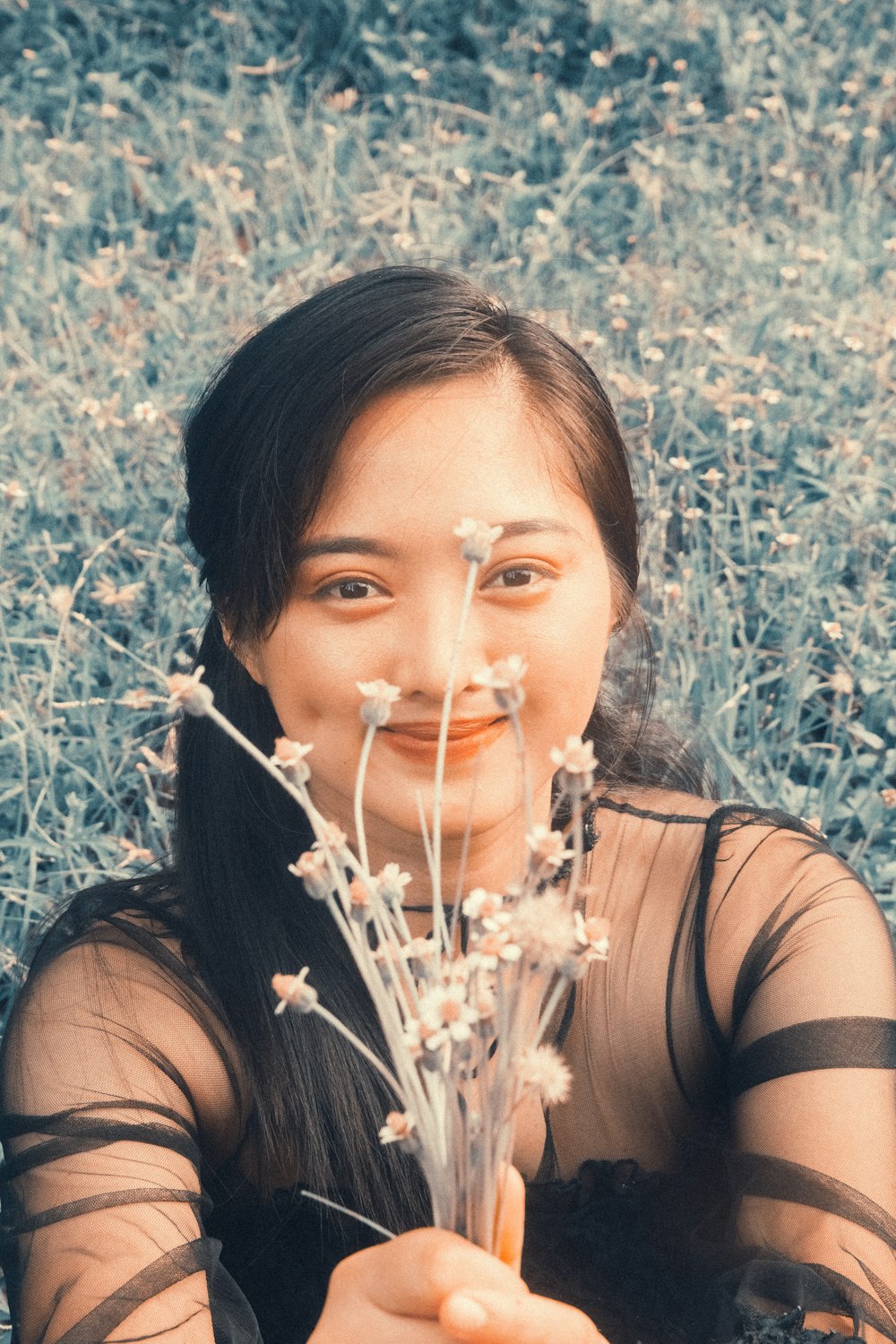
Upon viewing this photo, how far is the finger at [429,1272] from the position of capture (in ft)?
3.26

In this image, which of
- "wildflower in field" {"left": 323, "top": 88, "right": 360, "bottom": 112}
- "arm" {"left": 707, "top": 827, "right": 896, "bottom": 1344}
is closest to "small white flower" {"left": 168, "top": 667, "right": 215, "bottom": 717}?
"arm" {"left": 707, "top": 827, "right": 896, "bottom": 1344}

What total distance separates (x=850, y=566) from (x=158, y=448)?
60.4 inches

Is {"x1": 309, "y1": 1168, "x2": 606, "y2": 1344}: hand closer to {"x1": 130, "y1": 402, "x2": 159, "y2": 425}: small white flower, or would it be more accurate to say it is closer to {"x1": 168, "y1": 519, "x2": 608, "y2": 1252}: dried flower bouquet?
{"x1": 168, "y1": 519, "x2": 608, "y2": 1252}: dried flower bouquet

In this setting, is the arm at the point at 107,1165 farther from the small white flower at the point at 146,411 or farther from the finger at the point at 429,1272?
the small white flower at the point at 146,411

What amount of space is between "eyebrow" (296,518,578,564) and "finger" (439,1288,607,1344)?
0.74 m

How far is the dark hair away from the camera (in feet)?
5.15

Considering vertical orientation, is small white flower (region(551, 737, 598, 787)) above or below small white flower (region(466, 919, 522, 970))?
above

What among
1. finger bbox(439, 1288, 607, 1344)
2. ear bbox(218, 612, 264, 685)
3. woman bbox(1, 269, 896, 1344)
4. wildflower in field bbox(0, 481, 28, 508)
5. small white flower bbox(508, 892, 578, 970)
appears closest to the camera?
small white flower bbox(508, 892, 578, 970)

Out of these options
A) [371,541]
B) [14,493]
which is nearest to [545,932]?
[371,541]

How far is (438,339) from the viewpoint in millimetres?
1590

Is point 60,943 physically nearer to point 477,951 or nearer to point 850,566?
point 477,951

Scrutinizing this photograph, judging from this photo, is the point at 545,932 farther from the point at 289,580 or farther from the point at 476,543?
the point at 289,580

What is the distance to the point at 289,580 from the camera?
1.57 m

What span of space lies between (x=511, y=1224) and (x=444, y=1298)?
0.09 metres
